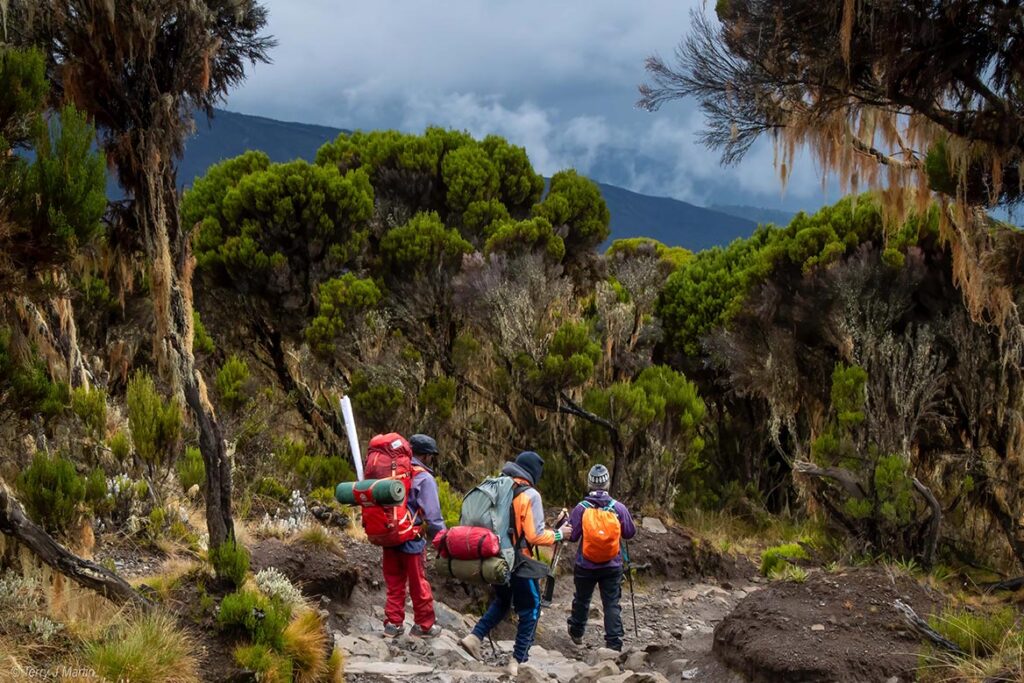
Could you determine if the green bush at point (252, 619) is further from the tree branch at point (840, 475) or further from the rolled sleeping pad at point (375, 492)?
the tree branch at point (840, 475)

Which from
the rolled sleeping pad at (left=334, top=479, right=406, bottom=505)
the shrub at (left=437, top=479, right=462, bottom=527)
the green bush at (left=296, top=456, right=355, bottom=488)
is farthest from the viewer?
the green bush at (left=296, top=456, right=355, bottom=488)

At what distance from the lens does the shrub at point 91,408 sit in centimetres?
895

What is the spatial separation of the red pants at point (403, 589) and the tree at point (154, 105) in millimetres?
1737

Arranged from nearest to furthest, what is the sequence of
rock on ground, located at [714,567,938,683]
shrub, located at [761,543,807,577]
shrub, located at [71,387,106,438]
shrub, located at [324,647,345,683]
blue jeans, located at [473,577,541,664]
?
shrub, located at [324,647,345,683] < rock on ground, located at [714,567,938,683] < blue jeans, located at [473,577,541,664] < shrub, located at [71,387,106,438] < shrub, located at [761,543,807,577]

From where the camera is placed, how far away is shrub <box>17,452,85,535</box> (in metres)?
6.50

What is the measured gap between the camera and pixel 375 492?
732 cm

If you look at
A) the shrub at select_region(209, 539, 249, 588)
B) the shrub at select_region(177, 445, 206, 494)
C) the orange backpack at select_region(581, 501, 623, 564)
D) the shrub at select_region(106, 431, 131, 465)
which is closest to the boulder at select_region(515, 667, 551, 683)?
the orange backpack at select_region(581, 501, 623, 564)

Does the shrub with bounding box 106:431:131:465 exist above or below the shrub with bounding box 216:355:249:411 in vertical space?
below

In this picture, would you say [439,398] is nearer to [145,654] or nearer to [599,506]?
[599,506]

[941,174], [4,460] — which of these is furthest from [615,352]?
[4,460]

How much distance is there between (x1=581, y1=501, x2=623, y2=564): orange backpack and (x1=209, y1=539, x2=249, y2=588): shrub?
11.2ft

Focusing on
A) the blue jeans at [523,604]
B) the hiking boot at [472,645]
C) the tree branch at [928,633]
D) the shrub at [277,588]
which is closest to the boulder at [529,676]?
the blue jeans at [523,604]

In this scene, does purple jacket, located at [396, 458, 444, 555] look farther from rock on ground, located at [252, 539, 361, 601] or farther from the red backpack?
rock on ground, located at [252, 539, 361, 601]

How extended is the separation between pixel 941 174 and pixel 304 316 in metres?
13.6
